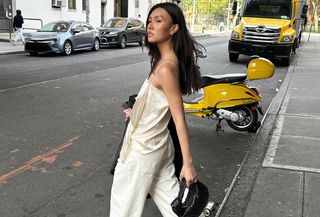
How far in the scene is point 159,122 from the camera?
8.21 ft

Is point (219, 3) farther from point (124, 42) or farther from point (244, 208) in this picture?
point (244, 208)

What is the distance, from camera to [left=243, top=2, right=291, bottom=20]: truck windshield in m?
16.8

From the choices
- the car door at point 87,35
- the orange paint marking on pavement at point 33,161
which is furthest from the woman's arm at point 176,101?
the car door at point 87,35

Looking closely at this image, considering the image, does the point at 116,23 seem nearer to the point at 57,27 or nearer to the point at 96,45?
the point at 96,45

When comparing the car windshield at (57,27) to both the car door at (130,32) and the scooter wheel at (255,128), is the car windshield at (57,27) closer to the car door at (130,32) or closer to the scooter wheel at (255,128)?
the car door at (130,32)

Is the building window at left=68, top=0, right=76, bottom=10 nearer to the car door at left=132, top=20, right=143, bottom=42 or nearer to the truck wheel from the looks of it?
the car door at left=132, top=20, right=143, bottom=42

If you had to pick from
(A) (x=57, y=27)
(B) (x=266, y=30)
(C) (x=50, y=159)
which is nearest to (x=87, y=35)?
(A) (x=57, y=27)

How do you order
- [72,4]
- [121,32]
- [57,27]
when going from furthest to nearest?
[72,4] < [121,32] < [57,27]

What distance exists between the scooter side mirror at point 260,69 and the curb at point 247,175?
866mm

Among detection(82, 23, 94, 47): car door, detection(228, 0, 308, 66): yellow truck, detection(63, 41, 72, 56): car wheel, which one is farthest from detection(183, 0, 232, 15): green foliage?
detection(228, 0, 308, 66): yellow truck

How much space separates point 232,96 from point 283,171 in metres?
1.86

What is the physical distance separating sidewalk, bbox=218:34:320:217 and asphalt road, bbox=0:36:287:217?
0.27 meters

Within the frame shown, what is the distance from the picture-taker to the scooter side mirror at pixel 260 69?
20.9ft

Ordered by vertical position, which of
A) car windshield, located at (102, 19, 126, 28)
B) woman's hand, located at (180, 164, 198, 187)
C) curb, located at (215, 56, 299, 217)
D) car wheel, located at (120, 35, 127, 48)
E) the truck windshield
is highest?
the truck windshield
